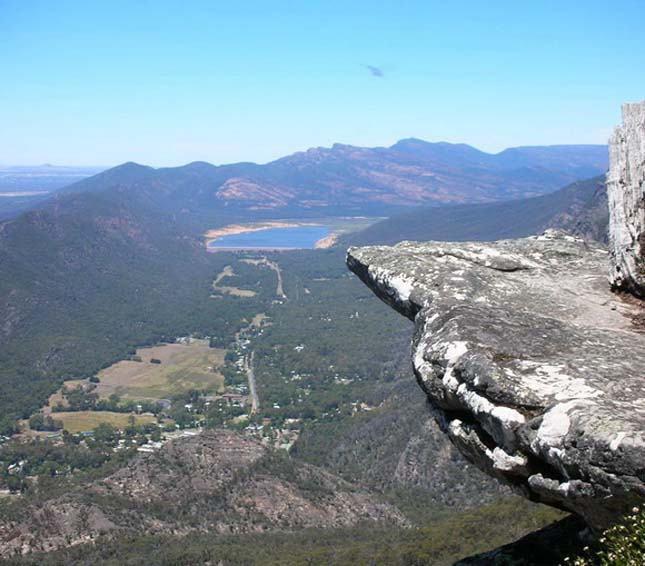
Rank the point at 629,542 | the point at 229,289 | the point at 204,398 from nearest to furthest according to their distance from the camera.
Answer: the point at 629,542 → the point at 204,398 → the point at 229,289

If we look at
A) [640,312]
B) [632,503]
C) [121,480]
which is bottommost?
[121,480]

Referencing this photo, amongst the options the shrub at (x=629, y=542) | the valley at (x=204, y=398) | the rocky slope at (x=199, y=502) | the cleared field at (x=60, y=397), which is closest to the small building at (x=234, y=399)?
the valley at (x=204, y=398)

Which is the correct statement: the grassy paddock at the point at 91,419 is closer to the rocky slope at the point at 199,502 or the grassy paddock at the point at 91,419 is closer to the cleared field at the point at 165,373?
the cleared field at the point at 165,373

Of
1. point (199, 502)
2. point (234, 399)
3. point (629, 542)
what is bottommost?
point (234, 399)

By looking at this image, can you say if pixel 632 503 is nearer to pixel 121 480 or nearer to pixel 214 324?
pixel 121 480

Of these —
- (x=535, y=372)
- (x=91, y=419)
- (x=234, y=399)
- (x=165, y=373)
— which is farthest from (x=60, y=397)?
(x=535, y=372)

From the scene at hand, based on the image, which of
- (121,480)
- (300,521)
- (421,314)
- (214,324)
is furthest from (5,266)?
(421,314)

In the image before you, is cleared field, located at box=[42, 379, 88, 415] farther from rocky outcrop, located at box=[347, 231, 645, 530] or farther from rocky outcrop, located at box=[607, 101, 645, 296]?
rocky outcrop, located at box=[607, 101, 645, 296]

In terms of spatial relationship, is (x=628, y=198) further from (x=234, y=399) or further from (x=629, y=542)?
(x=234, y=399)
